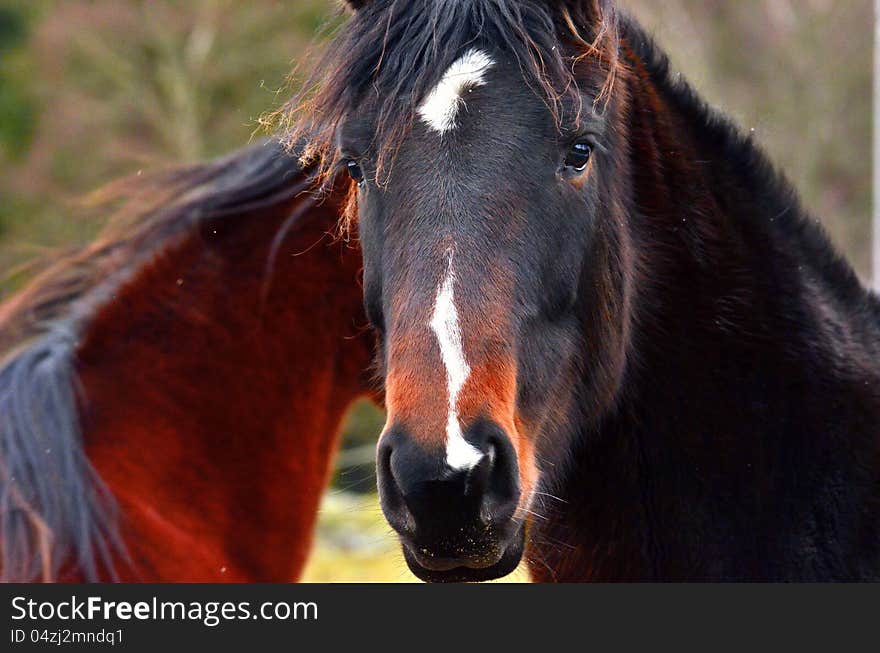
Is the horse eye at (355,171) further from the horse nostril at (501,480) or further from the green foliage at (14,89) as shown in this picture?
the green foliage at (14,89)

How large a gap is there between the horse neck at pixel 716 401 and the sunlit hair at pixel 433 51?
31 centimetres

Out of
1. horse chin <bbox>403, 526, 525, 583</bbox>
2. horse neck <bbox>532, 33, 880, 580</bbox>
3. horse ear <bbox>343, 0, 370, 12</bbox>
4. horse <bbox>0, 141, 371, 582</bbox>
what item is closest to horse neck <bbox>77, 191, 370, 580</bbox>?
horse <bbox>0, 141, 371, 582</bbox>

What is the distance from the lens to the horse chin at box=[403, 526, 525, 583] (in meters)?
2.11

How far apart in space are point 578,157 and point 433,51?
0.39 meters

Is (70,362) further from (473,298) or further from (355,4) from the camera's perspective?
(473,298)

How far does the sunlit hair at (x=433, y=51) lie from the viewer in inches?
91.5

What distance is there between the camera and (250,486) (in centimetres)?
369

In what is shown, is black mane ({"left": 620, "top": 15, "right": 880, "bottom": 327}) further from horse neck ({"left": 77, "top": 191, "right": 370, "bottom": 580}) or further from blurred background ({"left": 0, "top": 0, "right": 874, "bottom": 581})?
blurred background ({"left": 0, "top": 0, "right": 874, "bottom": 581})

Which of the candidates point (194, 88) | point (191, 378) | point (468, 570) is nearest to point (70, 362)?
point (191, 378)

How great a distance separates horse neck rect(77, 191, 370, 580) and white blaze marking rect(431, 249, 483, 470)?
1.41 meters

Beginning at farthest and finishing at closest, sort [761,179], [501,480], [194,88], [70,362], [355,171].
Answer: [194,88] → [70,362] → [761,179] → [355,171] → [501,480]

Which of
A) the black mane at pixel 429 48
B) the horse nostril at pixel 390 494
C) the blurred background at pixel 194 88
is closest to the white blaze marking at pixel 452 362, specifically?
the horse nostril at pixel 390 494

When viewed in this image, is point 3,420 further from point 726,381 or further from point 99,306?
point 726,381

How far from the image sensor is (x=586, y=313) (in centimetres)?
252
